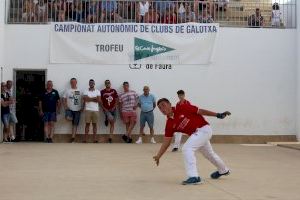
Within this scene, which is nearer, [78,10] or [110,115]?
[110,115]

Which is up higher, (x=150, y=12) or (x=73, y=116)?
(x=150, y=12)

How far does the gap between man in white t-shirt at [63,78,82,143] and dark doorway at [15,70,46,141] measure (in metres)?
1.32

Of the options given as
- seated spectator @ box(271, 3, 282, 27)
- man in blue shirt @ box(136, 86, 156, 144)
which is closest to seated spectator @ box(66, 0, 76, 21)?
man in blue shirt @ box(136, 86, 156, 144)

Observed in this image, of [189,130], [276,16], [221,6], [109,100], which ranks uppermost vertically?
[221,6]

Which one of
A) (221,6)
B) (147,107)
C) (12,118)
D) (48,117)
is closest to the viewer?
(12,118)

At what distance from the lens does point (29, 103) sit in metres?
20.2

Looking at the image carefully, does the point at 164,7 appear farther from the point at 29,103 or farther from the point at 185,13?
the point at 29,103

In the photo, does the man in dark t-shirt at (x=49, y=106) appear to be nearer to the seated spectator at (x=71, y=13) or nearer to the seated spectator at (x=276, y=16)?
the seated spectator at (x=71, y=13)

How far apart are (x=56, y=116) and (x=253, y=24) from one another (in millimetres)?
7393

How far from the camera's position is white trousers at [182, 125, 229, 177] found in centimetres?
895

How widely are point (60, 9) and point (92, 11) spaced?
1087mm

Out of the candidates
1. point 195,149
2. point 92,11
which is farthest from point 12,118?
point 195,149

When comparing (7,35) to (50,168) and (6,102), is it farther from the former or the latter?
(50,168)

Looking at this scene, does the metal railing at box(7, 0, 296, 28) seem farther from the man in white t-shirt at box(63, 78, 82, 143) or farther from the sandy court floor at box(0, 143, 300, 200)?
the sandy court floor at box(0, 143, 300, 200)
